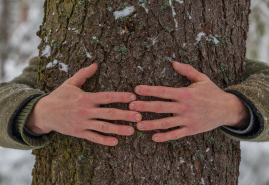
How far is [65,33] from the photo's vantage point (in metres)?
1.20

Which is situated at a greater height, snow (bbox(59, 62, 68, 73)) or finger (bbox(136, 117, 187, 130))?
snow (bbox(59, 62, 68, 73))

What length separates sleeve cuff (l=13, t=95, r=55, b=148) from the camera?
3.62 ft

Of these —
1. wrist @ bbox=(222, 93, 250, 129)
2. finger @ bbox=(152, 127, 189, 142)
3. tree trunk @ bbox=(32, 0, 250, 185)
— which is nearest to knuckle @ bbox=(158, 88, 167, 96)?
tree trunk @ bbox=(32, 0, 250, 185)

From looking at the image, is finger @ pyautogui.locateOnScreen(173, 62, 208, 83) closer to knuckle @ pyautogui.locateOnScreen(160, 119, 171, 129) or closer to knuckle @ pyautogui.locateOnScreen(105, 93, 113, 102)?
knuckle @ pyautogui.locateOnScreen(160, 119, 171, 129)

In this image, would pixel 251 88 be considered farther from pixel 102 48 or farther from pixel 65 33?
pixel 65 33

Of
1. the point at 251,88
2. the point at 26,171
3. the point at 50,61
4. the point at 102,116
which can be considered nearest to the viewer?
the point at 102,116

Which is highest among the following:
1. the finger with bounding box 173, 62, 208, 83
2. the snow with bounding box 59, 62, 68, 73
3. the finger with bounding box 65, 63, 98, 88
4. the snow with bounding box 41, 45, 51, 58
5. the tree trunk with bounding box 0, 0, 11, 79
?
the tree trunk with bounding box 0, 0, 11, 79

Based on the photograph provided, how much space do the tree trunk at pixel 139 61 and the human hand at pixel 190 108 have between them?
0.09 m

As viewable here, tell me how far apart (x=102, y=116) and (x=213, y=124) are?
574 mm

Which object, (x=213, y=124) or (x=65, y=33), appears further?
(x=65, y=33)

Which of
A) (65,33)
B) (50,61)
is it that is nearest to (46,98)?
(50,61)

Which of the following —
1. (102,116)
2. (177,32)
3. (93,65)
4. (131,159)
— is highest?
(177,32)

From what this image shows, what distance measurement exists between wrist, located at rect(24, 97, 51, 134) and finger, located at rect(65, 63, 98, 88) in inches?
7.7

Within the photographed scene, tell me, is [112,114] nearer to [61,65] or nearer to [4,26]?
[61,65]
